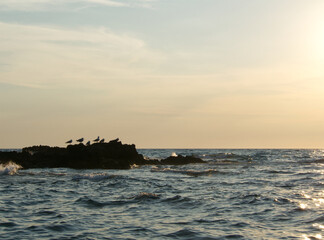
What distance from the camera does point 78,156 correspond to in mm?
45219

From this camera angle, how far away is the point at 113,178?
30.2m

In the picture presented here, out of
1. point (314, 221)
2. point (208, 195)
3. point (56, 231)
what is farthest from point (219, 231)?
point (208, 195)

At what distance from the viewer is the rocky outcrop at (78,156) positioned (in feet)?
143

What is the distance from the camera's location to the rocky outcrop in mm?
43625

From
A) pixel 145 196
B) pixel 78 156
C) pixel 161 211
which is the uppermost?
pixel 78 156

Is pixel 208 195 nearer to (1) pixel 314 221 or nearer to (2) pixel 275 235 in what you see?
(1) pixel 314 221

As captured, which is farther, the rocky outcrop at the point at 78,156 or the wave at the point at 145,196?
the rocky outcrop at the point at 78,156

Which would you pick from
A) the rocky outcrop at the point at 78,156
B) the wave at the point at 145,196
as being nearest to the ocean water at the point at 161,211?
the wave at the point at 145,196

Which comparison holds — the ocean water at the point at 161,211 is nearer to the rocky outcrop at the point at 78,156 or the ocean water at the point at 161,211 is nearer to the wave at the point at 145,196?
the wave at the point at 145,196

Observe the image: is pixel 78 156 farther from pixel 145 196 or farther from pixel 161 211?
pixel 161 211

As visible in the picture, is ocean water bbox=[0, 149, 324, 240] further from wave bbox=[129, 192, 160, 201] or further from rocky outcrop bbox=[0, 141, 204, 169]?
rocky outcrop bbox=[0, 141, 204, 169]

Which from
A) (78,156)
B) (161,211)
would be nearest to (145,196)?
(161,211)

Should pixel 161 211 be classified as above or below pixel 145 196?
below

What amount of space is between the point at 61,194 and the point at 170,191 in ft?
17.6
